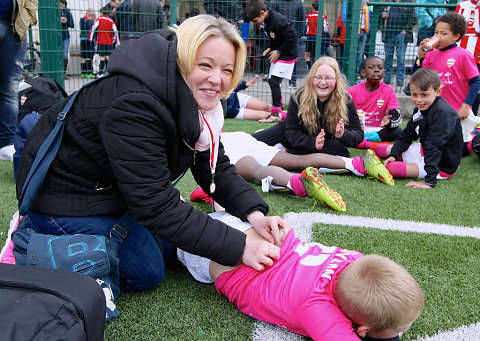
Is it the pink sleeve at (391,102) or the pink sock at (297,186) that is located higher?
the pink sleeve at (391,102)

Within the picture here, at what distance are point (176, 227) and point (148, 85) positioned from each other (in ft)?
1.77

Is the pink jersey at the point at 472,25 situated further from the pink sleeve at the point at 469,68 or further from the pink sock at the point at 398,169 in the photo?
the pink sock at the point at 398,169

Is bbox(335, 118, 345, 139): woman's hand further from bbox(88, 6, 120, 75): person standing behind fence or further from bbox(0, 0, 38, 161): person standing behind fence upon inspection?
bbox(88, 6, 120, 75): person standing behind fence

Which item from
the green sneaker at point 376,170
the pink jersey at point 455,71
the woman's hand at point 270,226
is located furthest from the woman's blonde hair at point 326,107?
the woman's hand at point 270,226

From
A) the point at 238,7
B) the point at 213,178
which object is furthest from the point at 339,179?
the point at 238,7

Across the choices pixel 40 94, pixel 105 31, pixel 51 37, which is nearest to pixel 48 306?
pixel 40 94

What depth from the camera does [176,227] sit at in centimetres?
176

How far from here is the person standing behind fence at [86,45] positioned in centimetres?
730

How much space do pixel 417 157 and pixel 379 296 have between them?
3054 mm

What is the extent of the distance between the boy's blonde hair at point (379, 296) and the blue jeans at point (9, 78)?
3570 millimetres

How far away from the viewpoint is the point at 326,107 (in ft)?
14.4

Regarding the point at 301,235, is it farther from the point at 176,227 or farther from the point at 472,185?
the point at 472,185

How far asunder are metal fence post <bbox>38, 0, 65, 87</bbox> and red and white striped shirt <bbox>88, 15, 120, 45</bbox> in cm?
69

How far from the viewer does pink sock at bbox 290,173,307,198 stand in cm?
337
